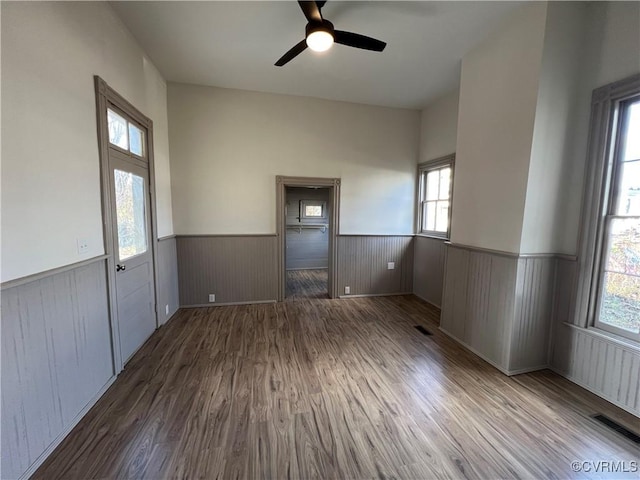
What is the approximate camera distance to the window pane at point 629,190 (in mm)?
1989

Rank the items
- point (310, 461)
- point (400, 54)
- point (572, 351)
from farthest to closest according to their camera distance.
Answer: point (400, 54)
point (572, 351)
point (310, 461)

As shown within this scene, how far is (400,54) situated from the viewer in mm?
2963

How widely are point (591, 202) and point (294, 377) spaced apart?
118 inches

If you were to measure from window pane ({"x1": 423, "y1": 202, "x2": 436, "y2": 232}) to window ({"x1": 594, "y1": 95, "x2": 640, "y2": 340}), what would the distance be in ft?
7.84

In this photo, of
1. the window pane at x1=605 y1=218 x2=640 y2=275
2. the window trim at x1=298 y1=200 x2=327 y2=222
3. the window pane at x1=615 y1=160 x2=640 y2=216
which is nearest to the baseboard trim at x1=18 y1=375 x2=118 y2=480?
the window pane at x1=605 y1=218 x2=640 y2=275

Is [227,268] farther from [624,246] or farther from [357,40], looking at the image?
[624,246]

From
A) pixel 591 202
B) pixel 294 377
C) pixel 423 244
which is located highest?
pixel 591 202

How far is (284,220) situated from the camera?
427 centimetres

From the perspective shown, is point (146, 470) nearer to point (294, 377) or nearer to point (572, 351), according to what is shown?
point (294, 377)

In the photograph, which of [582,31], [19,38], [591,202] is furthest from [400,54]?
[19,38]

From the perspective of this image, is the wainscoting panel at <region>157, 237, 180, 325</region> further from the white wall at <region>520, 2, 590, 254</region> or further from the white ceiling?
the white wall at <region>520, 2, 590, 254</region>

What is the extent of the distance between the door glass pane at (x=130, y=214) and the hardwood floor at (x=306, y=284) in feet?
8.08

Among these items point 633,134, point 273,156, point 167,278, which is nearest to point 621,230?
point 633,134

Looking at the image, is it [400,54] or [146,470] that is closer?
[146,470]
